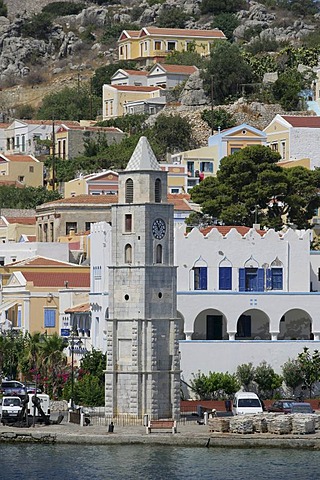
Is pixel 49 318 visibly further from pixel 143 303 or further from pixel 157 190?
pixel 143 303

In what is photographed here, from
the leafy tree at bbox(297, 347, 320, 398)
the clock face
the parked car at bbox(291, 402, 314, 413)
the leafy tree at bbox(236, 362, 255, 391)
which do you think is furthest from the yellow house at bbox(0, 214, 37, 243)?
the parked car at bbox(291, 402, 314, 413)

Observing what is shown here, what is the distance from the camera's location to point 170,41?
177500 millimetres

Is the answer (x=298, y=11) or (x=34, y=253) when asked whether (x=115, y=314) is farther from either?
(x=298, y=11)

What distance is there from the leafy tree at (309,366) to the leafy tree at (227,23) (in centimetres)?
10865

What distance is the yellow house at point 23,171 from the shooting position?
14362 centimetres

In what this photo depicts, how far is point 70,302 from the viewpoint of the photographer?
302 feet

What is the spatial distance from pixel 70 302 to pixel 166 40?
88.5 metres

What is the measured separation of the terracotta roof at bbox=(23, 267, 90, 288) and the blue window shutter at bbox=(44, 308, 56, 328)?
1704 mm

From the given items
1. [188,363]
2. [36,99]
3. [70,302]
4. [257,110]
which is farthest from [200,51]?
[188,363]

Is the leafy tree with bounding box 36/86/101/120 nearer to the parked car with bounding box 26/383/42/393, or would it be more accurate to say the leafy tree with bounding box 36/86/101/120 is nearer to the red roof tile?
the red roof tile

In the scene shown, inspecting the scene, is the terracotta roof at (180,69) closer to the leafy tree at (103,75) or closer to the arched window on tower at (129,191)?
the leafy tree at (103,75)

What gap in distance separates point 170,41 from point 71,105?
13.6 m

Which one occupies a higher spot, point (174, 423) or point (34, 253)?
point (34, 253)

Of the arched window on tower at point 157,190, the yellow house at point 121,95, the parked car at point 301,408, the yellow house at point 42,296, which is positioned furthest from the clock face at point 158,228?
the yellow house at point 121,95
